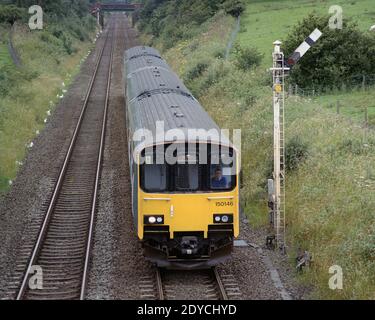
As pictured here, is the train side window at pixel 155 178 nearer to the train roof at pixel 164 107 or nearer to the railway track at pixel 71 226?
the train roof at pixel 164 107

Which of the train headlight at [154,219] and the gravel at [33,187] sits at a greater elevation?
the train headlight at [154,219]

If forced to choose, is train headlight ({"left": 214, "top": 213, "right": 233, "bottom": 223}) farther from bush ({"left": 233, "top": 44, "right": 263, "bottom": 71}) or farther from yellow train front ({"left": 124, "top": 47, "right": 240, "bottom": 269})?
bush ({"left": 233, "top": 44, "right": 263, "bottom": 71})

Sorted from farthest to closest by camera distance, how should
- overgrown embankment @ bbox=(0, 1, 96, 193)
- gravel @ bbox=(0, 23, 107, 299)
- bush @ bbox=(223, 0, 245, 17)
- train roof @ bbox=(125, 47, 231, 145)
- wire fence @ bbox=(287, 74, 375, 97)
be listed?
bush @ bbox=(223, 0, 245, 17), wire fence @ bbox=(287, 74, 375, 97), overgrown embankment @ bbox=(0, 1, 96, 193), gravel @ bbox=(0, 23, 107, 299), train roof @ bbox=(125, 47, 231, 145)

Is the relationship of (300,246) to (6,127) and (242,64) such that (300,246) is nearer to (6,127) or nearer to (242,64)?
(6,127)

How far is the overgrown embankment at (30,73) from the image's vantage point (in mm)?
23562

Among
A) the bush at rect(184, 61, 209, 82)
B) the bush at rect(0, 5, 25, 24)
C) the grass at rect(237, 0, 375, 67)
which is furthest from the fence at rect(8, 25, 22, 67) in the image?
the grass at rect(237, 0, 375, 67)

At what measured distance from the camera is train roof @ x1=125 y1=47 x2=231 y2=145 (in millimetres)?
13102

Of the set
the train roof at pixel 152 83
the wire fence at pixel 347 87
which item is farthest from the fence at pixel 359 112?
the train roof at pixel 152 83

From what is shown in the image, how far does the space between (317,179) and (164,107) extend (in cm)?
410

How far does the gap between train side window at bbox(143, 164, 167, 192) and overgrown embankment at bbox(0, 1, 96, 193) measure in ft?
25.1

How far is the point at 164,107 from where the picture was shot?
49.3 feet

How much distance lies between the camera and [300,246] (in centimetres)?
1411

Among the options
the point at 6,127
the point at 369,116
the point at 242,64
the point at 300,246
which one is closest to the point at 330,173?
the point at 300,246

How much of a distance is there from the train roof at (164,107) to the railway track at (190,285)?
2.68 m
